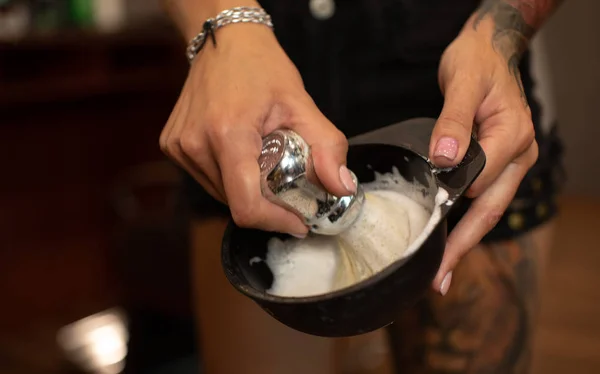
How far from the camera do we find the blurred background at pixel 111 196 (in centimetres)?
199

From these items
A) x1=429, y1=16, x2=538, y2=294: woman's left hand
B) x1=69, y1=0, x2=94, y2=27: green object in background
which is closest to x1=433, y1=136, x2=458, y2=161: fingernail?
x1=429, y1=16, x2=538, y2=294: woman's left hand

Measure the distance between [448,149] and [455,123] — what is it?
0.09 ft

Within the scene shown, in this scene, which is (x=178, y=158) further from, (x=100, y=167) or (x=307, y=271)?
(x=100, y=167)

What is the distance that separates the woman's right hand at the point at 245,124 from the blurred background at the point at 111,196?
1300 millimetres

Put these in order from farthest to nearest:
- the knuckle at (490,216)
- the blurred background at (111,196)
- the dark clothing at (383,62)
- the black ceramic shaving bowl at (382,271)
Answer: the blurred background at (111,196) → the dark clothing at (383,62) → the knuckle at (490,216) → the black ceramic shaving bowl at (382,271)

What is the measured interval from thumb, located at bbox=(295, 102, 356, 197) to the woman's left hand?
7cm

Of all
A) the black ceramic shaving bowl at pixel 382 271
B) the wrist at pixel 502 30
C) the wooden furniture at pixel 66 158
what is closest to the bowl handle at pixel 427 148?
the black ceramic shaving bowl at pixel 382 271

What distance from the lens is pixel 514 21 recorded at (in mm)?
690

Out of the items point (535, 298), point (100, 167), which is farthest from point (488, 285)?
point (100, 167)

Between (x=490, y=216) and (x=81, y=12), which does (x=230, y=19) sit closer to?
(x=490, y=216)

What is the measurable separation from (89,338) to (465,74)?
6.34 ft

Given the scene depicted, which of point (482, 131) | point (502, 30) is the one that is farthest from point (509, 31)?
point (482, 131)

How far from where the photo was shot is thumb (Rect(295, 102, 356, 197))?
53cm

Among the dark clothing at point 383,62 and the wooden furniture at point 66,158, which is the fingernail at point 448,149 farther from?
the wooden furniture at point 66,158
